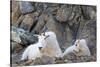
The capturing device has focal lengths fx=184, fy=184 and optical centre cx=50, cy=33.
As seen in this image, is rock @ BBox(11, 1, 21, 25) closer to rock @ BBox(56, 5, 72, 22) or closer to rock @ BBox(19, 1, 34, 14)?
rock @ BBox(19, 1, 34, 14)

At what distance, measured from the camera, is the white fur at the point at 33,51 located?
1886 mm

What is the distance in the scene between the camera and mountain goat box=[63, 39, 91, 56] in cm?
203

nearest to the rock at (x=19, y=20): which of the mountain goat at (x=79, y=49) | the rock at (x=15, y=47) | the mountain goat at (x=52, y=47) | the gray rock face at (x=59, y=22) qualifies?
the gray rock face at (x=59, y=22)

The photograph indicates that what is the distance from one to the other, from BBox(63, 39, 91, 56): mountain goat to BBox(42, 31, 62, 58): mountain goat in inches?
4.2

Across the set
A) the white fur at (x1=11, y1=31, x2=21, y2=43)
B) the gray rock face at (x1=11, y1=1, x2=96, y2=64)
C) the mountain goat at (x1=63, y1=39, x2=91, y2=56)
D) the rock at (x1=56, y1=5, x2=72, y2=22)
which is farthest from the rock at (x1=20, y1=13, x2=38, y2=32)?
the mountain goat at (x1=63, y1=39, x2=91, y2=56)

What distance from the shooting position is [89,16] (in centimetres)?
212

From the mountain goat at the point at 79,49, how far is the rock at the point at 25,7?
23.3 inches

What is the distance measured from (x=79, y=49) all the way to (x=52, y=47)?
0.32 metres

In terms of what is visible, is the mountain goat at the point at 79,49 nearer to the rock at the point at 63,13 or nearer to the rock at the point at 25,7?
the rock at the point at 63,13

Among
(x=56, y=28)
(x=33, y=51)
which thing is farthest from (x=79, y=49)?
(x=33, y=51)

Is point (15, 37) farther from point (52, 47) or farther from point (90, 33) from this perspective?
point (90, 33)

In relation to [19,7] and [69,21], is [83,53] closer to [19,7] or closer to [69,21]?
[69,21]
